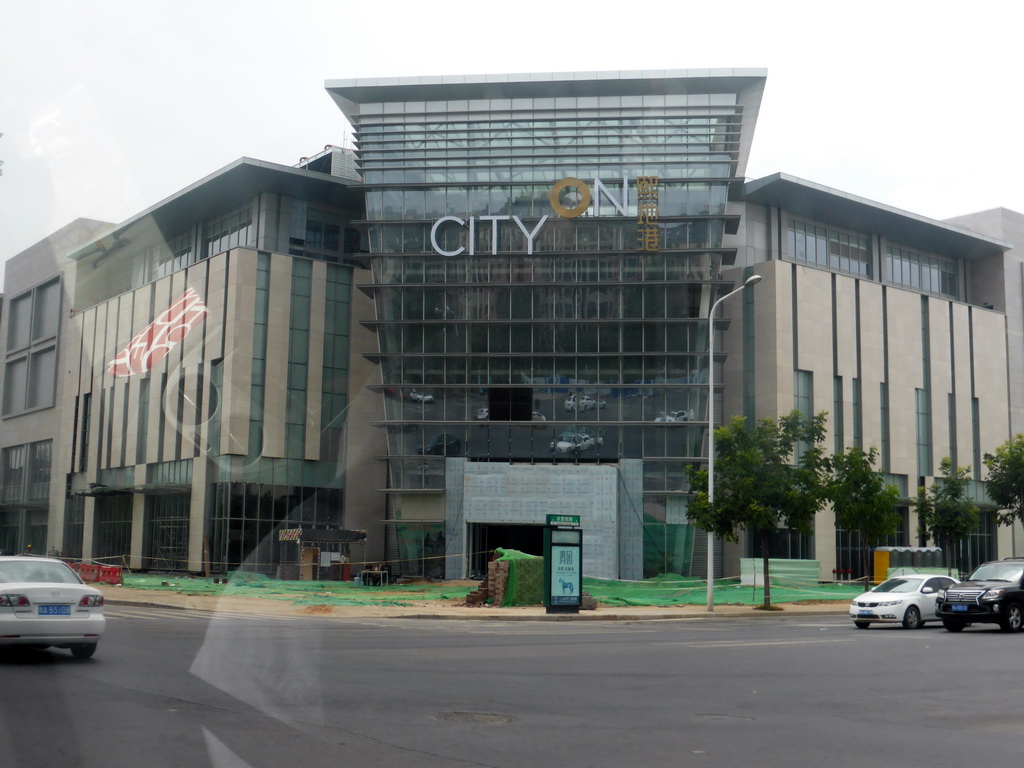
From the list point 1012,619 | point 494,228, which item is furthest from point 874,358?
point 1012,619

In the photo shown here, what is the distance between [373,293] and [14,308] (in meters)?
46.9

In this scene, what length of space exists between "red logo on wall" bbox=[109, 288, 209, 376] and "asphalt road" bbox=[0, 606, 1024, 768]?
146 feet

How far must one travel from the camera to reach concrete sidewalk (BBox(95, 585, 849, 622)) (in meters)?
28.9

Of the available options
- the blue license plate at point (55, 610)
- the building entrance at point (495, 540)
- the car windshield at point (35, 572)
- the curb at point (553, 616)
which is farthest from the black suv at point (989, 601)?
the building entrance at point (495, 540)

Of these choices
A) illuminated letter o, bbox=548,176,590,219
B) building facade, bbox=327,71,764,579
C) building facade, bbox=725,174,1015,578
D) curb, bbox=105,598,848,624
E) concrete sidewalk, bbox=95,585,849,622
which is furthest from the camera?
building facade, bbox=725,174,1015,578

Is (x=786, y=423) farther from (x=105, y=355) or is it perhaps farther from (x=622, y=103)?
(x=105, y=355)

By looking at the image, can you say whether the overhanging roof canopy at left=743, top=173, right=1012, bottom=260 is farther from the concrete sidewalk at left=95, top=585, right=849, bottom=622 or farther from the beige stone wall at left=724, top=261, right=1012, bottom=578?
the concrete sidewalk at left=95, top=585, right=849, bottom=622

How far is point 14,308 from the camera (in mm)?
89062

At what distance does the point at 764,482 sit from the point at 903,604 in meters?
10.1

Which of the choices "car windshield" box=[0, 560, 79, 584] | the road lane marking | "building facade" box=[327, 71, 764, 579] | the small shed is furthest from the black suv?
the small shed

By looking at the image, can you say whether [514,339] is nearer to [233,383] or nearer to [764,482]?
[233,383]

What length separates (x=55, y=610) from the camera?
13531 mm

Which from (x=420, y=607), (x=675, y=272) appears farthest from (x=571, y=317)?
(x=420, y=607)

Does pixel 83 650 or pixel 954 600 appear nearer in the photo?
pixel 83 650
